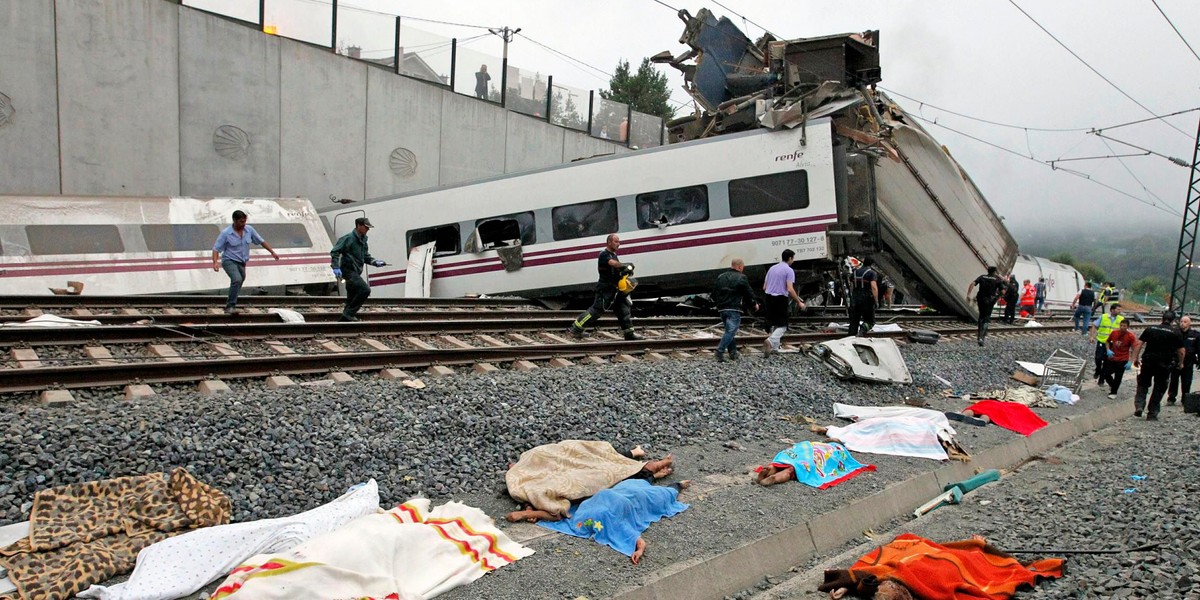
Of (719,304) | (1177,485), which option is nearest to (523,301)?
(719,304)

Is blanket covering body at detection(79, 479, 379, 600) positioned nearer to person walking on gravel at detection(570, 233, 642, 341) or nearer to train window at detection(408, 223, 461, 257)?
person walking on gravel at detection(570, 233, 642, 341)

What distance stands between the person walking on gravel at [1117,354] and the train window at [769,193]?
549 centimetres

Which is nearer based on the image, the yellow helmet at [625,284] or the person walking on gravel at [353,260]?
the person walking on gravel at [353,260]

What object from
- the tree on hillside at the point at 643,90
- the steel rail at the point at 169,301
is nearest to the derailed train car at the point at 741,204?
the steel rail at the point at 169,301

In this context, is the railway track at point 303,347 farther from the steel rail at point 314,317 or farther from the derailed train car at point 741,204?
the derailed train car at point 741,204

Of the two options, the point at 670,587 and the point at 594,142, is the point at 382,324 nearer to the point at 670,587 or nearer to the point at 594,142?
the point at 670,587

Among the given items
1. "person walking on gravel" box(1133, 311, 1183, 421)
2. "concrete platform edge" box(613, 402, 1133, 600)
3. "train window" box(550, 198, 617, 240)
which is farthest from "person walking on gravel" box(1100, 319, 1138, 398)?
"train window" box(550, 198, 617, 240)

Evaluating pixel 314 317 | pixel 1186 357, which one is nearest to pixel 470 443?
pixel 314 317

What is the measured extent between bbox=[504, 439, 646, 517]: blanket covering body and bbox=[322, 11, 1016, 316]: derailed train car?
940 centimetres

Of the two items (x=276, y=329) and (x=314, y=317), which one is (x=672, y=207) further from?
(x=276, y=329)

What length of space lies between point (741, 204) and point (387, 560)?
11847 millimetres

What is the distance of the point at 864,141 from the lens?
48.0ft

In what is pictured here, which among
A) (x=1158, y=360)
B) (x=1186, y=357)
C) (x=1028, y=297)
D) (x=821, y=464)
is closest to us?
(x=821, y=464)

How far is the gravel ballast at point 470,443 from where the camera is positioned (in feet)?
14.9
